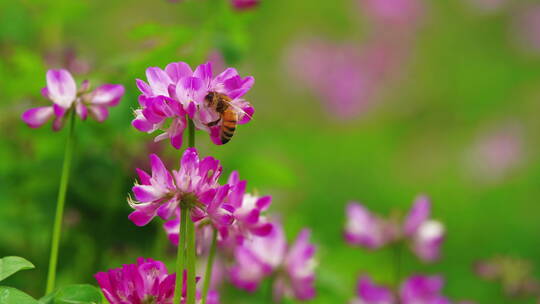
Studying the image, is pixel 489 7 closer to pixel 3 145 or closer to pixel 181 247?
pixel 3 145

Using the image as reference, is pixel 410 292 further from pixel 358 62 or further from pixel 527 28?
pixel 527 28

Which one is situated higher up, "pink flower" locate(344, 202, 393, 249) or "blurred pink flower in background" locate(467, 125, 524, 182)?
"blurred pink flower in background" locate(467, 125, 524, 182)

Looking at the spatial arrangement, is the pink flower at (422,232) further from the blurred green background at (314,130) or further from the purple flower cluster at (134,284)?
the purple flower cluster at (134,284)

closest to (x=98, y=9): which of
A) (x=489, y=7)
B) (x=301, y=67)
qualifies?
(x=301, y=67)

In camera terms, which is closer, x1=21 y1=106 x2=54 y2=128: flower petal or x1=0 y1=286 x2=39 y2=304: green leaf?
x1=0 y1=286 x2=39 y2=304: green leaf

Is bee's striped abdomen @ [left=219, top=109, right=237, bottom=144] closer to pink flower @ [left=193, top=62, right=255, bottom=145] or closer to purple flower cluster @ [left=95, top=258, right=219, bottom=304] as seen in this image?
pink flower @ [left=193, top=62, right=255, bottom=145]

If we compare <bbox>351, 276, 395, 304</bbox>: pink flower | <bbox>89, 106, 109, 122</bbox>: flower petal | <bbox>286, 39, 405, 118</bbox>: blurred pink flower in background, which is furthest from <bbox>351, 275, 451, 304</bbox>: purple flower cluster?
<bbox>286, 39, 405, 118</bbox>: blurred pink flower in background

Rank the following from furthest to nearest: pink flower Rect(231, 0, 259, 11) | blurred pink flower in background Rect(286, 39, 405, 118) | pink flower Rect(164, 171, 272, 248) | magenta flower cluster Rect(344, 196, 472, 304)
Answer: blurred pink flower in background Rect(286, 39, 405, 118), pink flower Rect(231, 0, 259, 11), magenta flower cluster Rect(344, 196, 472, 304), pink flower Rect(164, 171, 272, 248)

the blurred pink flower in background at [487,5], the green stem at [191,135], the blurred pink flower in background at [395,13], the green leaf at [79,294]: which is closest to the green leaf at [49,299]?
the green leaf at [79,294]
